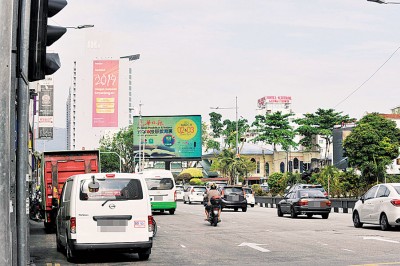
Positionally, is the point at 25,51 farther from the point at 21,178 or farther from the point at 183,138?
the point at 183,138

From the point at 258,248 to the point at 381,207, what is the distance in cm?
694

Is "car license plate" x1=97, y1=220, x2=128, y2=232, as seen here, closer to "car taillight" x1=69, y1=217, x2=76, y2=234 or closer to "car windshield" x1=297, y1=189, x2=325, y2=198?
"car taillight" x1=69, y1=217, x2=76, y2=234

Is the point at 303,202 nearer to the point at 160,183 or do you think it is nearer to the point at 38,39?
the point at 160,183

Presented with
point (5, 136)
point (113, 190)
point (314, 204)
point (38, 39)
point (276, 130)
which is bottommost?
point (314, 204)

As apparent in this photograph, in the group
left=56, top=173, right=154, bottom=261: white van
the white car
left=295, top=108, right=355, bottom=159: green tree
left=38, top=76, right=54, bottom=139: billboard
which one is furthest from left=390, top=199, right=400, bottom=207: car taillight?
left=295, top=108, right=355, bottom=159: green tree

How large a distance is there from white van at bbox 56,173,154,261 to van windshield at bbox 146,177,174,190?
22673mm

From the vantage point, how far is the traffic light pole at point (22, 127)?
7480 mm

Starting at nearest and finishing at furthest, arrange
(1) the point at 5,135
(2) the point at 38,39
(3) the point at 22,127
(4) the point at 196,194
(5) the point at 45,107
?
(1) the point at 5,135 → (2) the point at 38,39 → (3) the point at 22,127 → (4) the point at 196,194 → (5) the point at 45,107

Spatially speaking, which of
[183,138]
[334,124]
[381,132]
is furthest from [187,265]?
[334,124]

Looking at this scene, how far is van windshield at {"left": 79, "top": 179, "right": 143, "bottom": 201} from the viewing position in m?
15.2

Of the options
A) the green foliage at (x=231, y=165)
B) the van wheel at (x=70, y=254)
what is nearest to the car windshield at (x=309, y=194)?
the van wheel at (x=70, y=254)

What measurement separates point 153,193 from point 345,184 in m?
23.8

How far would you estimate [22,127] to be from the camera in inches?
306

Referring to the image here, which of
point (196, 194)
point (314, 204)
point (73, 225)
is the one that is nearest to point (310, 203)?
point (314, 204)
